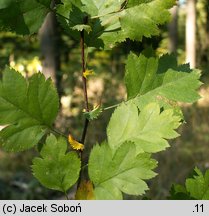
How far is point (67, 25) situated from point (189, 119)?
589 cm

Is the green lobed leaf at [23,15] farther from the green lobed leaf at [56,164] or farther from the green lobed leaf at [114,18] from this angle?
the green lobed leaf at [56,164]

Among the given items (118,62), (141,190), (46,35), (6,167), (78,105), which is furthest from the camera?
(118,62)

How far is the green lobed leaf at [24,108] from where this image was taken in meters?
0.58

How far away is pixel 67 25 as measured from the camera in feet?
2.05

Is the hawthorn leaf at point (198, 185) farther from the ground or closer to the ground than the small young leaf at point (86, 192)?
farther from the ground

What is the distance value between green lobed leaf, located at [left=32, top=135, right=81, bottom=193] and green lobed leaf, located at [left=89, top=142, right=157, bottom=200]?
2cm

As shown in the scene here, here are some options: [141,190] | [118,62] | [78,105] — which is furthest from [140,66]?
[118,62]

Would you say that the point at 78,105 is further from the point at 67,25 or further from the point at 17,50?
the point at 67,25

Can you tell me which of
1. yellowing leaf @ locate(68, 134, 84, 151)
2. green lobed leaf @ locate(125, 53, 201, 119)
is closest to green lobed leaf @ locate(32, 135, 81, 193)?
yellowing leaf @ locate(68, 134, 84, 151)

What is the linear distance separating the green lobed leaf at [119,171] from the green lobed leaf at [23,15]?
20 centimetres

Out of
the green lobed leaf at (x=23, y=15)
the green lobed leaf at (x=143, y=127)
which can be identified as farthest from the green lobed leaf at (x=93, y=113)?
the green lobed leaf at (x=23, y=15)

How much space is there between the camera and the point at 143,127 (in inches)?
23.2

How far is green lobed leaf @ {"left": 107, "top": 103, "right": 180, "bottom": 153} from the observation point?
1.89 feet

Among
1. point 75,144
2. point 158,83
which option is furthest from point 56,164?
point 158,83
